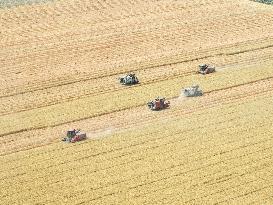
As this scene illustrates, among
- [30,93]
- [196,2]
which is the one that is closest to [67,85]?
[30,93]

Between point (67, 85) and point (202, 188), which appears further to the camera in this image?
point (67, 85)

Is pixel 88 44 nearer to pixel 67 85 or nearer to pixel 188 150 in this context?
pixel 67 85

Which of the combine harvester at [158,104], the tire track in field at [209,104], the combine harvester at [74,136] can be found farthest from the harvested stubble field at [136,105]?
the combine harvester at [74,136]

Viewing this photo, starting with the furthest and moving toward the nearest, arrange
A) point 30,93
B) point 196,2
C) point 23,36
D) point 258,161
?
1. point 196,2
2. point 23,36
3. point 30,93
4. point 258,161

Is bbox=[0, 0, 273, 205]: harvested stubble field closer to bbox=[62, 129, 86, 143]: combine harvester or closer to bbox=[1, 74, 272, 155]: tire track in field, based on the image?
bbox=[1, 74, 272, 155]: tire track in field

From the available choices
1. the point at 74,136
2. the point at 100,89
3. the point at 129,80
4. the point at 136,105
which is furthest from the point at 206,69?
the point at 74,136

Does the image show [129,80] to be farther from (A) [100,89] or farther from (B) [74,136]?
(B) [74,136]

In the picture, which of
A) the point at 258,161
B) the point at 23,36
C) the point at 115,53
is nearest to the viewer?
the point at 258,161

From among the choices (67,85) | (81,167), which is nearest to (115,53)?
(67,85)
